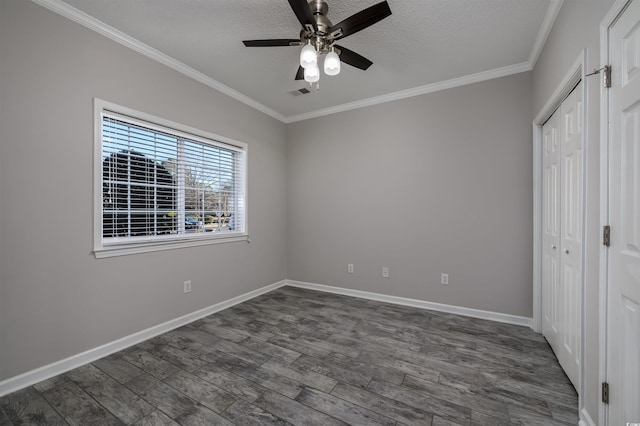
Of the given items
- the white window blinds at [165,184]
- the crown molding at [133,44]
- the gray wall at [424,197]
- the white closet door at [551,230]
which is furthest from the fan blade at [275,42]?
the white closet door at [551,230]

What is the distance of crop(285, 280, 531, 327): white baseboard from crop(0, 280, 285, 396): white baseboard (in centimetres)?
144

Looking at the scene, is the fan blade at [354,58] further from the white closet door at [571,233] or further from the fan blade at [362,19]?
the white closet door at [571,233]

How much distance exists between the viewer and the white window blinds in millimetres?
2412

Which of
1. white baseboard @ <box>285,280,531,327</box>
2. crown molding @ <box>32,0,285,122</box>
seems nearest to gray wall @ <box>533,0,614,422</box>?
white baseboard @ <box>285,280,531,327</box>

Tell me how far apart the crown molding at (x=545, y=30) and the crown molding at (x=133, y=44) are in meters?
3.21

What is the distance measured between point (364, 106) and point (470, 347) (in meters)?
3.15

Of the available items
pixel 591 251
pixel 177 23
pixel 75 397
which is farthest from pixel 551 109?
pixel 75 397

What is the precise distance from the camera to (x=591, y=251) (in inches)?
57.1

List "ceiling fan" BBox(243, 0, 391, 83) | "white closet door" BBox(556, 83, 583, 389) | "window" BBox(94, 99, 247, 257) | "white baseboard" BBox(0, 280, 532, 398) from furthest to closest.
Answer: "window" BBox(94, 99, 247, 257), "white baseboard" BBox(0, 280, 532, 398), "white closet door" BBox(556, 83, 583, 389), "ceiling fan" BBox(243, 0, 391, 83)

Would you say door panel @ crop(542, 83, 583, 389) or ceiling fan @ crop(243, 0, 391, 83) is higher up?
ceiling fan @ crop(243, 0, 391, 83)

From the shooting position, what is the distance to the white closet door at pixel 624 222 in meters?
1.10

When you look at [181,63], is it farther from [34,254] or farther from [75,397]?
[75,397]

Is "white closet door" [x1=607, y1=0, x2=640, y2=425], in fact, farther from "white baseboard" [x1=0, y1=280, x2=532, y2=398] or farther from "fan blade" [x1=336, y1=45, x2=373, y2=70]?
"fan blade" [x1=336, y1=45, x2=373, y2=70]

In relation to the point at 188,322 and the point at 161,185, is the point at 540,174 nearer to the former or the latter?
the point at 161,185
